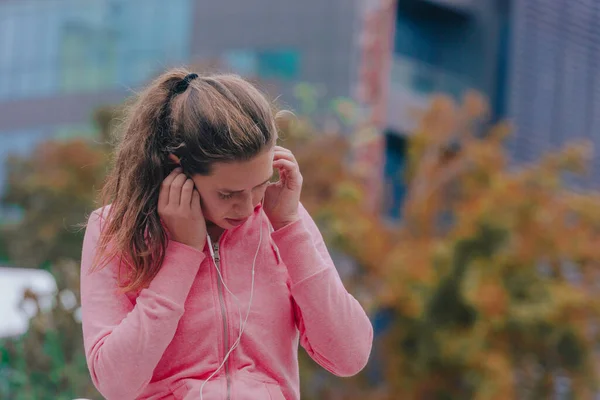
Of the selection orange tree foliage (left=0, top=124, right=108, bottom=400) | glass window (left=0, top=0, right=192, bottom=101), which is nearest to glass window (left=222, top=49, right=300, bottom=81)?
glass window (left=0, top=0, right=192, bottom=101)

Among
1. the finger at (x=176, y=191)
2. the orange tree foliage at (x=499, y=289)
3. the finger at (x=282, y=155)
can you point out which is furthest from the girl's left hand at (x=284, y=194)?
the orange tree foliage at (x=499, y=289)

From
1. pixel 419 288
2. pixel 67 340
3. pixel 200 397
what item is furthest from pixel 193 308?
pixel 419 288

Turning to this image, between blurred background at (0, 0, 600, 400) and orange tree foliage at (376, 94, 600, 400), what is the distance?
0.03 m

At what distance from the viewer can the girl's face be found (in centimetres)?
196

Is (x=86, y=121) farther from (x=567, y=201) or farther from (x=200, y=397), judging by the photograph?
(x=200, y=397)

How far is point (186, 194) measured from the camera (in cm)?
198

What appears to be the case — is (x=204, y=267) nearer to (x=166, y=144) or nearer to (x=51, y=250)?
(x=166, y=144)

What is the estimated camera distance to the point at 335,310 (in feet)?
6.75

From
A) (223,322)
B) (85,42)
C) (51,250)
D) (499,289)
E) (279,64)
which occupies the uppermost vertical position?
(223,322)

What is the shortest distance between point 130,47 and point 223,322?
999 inches

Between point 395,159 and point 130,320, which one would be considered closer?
point 130,320

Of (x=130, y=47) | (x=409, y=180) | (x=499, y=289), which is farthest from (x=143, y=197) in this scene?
(x=130, y=47)

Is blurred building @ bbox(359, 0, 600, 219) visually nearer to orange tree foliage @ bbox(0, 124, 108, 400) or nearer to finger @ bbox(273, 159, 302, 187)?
orange tree foliage @ bbox(0, 124, 108, 400)

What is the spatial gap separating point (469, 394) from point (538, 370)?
986mm
